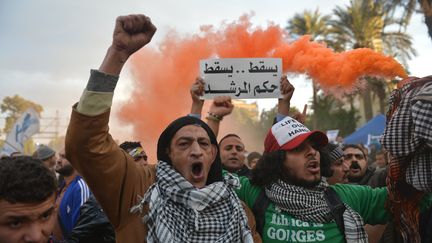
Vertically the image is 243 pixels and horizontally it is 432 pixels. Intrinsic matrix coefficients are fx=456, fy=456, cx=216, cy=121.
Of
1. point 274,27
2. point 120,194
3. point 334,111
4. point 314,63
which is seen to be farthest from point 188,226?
point 334,111

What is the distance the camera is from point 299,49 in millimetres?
5090

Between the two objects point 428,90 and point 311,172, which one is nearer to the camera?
point 428,90

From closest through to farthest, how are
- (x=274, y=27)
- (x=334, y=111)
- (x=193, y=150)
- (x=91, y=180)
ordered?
(x=91, y=180) < (x=193, y=150) < (x=274, y=27) < (x=334, y=111)

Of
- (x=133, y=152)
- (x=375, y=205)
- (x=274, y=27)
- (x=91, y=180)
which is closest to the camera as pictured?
(x=91, y=180)

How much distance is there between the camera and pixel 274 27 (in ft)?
17.9

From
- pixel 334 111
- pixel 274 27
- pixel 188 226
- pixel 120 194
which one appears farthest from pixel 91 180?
pixel 334 111

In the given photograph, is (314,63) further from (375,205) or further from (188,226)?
(188,226)

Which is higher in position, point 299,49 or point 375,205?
point 299,49

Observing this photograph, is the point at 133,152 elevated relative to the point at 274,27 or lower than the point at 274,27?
lower

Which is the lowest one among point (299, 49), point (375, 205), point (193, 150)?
point (375, 205)

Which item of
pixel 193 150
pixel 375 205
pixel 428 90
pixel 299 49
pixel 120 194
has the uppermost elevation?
pixel 299 49

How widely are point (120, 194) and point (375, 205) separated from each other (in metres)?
1.61

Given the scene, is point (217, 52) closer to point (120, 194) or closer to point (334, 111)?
point (120, 194)

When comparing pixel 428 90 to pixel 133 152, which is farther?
pixel 133 152
